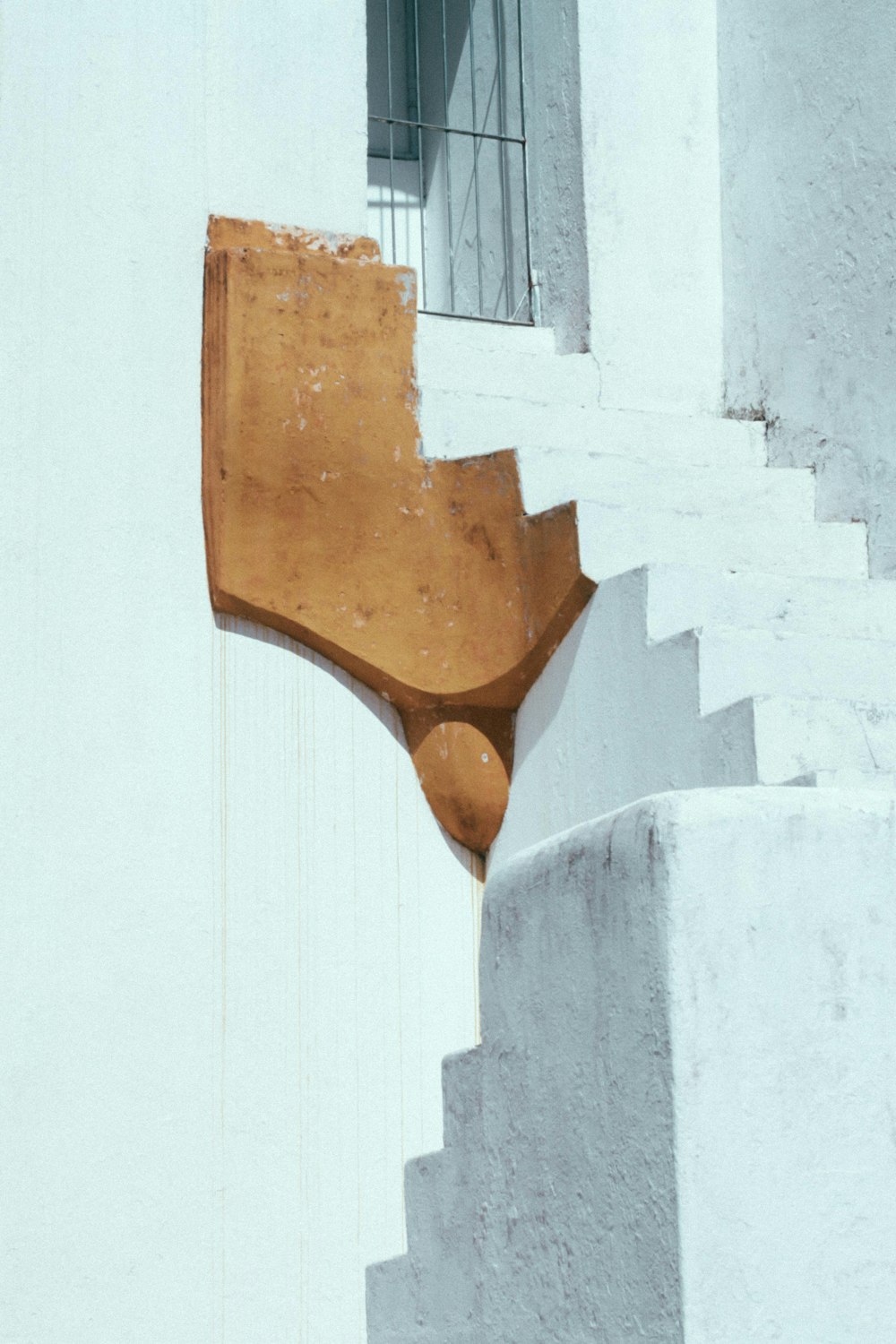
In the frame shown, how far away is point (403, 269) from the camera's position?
5.64 m

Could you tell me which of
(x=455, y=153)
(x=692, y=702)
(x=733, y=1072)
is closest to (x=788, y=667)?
(x=692, y=702)

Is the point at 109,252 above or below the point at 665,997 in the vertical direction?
above

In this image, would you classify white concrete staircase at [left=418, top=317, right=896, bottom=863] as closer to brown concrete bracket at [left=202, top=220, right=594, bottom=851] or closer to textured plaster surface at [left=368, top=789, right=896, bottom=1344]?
brown concrete bracket at [left=202, top=220, right=594, bottom=851]

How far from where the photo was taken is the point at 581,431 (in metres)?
5.92

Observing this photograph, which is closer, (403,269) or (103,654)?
(103,654)

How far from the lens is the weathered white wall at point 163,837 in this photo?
4.89 meters

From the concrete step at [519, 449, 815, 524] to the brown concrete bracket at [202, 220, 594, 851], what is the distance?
9 cm

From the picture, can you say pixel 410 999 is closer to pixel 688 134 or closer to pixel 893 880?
pixel 893 880

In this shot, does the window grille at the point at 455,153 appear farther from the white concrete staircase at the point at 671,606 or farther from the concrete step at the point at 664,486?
the concrete step at the point at 664,486

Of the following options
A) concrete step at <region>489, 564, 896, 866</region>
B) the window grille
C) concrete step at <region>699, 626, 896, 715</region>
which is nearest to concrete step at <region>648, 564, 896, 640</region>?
concrete step at <region>489, 564, 896, 866</region>

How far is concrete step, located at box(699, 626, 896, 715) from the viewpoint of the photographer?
4.69 metres

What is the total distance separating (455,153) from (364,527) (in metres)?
3.20

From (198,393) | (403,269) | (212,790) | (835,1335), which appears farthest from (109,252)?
(835,1335)

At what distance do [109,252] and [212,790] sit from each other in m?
1.51
